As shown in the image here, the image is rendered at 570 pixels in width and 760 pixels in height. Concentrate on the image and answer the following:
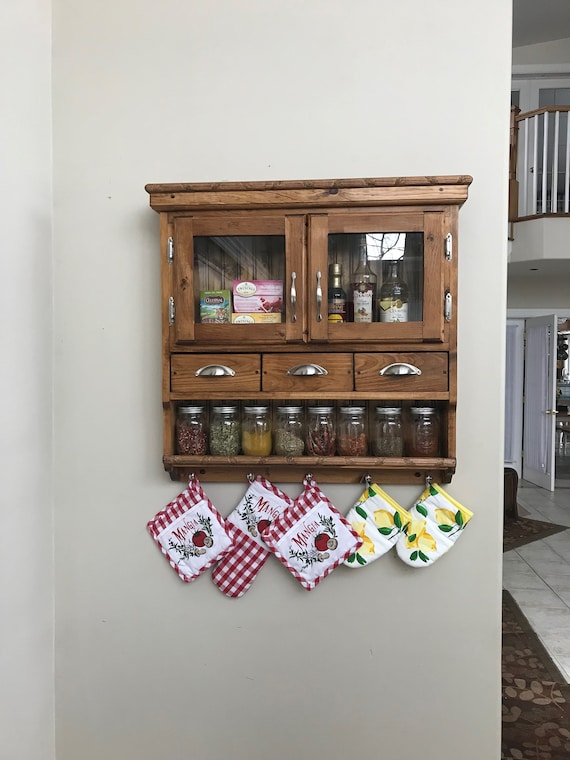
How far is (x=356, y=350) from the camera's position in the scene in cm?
149

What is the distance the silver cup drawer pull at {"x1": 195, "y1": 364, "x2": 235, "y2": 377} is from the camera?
4.92ft

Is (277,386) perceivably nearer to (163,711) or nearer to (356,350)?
(356,350)

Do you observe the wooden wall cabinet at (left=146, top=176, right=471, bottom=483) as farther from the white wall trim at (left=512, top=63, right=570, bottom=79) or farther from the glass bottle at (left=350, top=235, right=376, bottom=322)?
the white wall trim at (left=512, top=63, right=570, bottom=79)

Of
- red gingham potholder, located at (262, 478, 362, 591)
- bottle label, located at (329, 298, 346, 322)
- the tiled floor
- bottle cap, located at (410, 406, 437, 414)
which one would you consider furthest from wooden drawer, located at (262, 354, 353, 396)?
the tiled floor

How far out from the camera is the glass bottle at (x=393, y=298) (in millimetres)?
1480

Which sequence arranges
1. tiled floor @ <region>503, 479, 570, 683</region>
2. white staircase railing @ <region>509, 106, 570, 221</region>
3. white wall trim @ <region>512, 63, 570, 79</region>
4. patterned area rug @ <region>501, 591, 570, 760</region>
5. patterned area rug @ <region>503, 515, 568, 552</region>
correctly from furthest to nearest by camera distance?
white wall trim @ <region>512, 63, 570, 79</region> < white staircase railing @ <region>509, 106, 570, 221</region> < patterned area rug @ <region>503, 515, 568, 552</region> < tiled floor @ <region>503, 479, 570, 683</region> < patterned area rug @ <region>501, 591, 570, 760</region>

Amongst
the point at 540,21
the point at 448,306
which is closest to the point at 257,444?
the point at 448,306

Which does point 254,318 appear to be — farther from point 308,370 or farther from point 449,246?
point 449,246

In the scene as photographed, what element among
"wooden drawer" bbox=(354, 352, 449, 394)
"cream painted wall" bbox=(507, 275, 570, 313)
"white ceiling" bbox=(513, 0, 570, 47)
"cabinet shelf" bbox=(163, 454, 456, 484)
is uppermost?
"white ceiling" bbox=(513, 0, 570, 47)

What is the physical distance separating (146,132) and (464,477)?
1.41 meters

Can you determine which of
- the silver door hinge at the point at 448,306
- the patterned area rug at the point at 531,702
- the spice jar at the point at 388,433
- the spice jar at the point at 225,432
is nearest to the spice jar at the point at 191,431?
the spice jar at the point at 225,432

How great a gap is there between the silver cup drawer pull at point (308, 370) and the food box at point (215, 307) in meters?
0.24

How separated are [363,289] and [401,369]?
25cm

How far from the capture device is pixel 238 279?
154 cm
